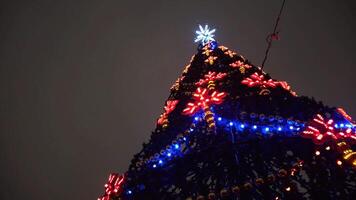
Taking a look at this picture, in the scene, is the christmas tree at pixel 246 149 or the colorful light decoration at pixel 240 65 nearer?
the christmas tree at pixel 246 149

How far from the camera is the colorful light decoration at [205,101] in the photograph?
1002cm

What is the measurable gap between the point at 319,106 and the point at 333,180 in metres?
2.75

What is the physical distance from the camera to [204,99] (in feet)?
35.3

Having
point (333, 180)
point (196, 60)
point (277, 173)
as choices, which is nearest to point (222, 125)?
point (277, 173)

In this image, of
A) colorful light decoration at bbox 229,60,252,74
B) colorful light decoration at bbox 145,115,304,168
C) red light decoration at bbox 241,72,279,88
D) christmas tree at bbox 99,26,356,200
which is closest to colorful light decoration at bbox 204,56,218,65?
colorful light decoration at bbox 229,60,252,74

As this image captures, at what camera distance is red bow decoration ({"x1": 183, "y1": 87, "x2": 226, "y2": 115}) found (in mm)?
10471

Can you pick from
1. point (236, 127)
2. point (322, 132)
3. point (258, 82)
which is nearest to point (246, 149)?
point (236, 127)

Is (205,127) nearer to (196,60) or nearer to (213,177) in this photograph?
(213,177)

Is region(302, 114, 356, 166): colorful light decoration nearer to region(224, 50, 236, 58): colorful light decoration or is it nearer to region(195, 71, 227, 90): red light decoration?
region(195, 71, 227, 90): red light decoration

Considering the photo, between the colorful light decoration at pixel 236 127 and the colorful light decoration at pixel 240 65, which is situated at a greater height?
the colorful light decoration at pixel 240 65

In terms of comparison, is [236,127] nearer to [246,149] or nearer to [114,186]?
[246,149]

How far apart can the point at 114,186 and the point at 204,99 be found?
3.75 metres

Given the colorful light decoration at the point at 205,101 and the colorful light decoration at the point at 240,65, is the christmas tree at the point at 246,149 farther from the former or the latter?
the colorful light decoration at the point at 240,65

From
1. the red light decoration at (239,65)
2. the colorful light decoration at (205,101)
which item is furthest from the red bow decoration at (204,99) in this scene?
the red light decoration at (239,65)
